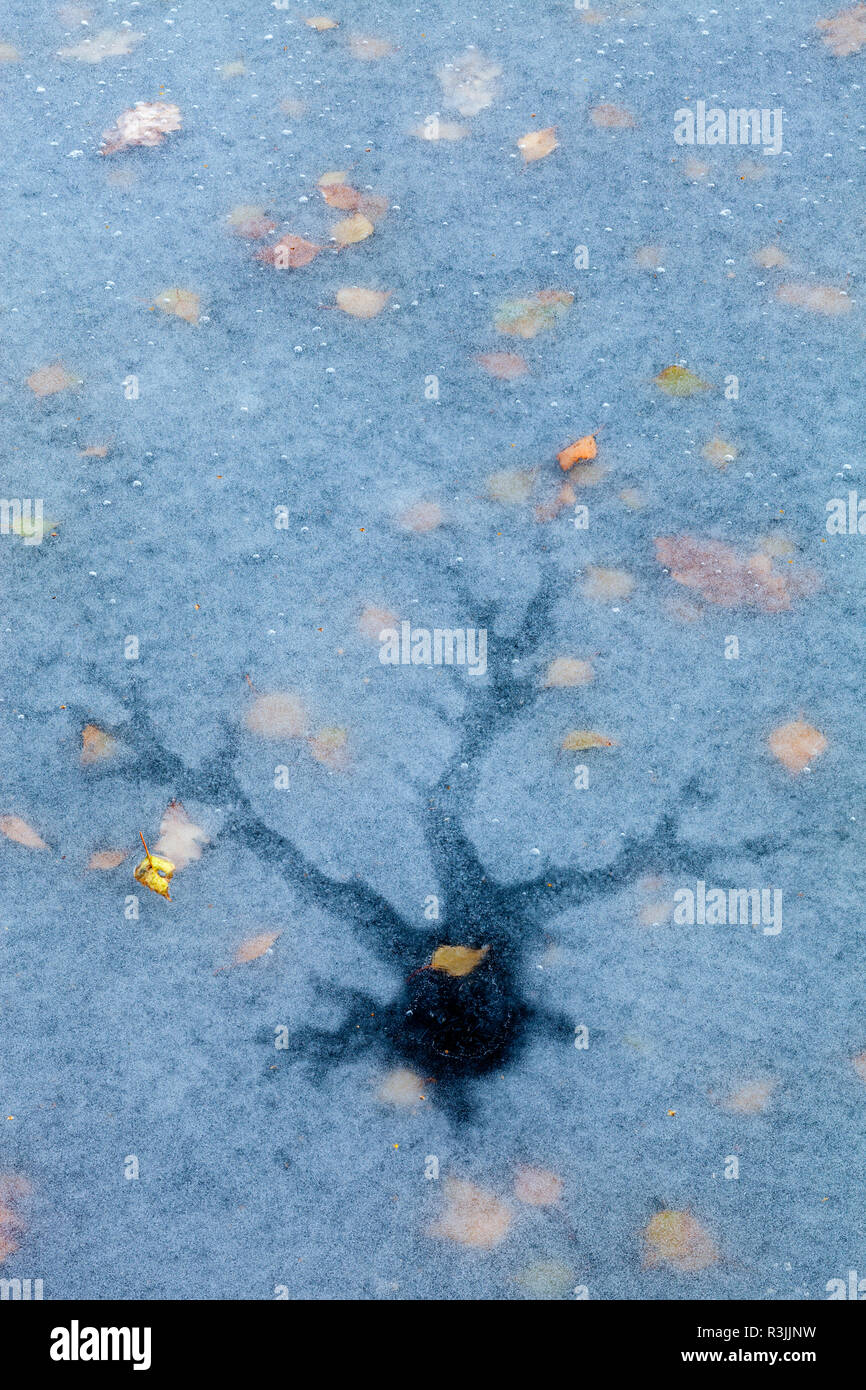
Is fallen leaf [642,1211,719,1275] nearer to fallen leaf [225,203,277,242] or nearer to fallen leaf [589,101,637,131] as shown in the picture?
fallen leaf [225,203,277,242]

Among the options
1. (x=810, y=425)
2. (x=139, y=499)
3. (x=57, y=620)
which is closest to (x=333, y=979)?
(x=57, y=620)

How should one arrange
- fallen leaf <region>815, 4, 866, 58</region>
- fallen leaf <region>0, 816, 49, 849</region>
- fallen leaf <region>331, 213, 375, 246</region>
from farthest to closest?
fallen leaf <region>815, 4, 866, 58</region>, fallen leaf <region>331, 213, 375, 246</region>, fallen leaf <region>0, 816, 49, 849</region>

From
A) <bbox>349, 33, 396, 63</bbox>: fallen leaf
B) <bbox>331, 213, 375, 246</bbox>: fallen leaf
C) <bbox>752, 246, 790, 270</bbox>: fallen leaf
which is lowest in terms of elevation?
<bbox>752, 246, 790, 270</bbox>: fallen leaf

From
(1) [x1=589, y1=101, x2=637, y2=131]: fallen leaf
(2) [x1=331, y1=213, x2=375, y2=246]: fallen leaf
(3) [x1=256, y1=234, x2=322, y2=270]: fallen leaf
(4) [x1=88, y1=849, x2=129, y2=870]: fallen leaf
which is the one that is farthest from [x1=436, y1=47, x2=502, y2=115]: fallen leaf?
(4) [x1=88, y1=849, x2=129, y2=870]: fallen leaf

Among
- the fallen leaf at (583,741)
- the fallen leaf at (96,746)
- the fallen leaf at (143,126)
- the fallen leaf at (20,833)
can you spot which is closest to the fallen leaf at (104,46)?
the fallen leaf at (143,126)
